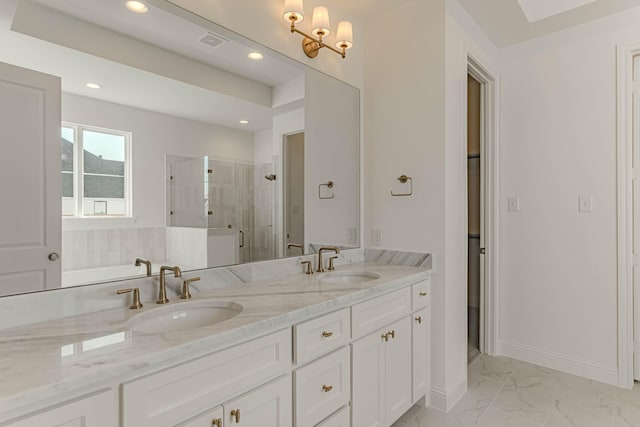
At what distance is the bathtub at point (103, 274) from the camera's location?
122 cm

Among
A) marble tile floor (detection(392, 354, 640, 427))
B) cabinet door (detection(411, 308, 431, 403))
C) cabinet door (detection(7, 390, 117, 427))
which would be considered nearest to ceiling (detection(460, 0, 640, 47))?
cabinet door (detection(411, 308, 431, 403))

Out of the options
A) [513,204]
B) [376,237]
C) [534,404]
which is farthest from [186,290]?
[513,204]

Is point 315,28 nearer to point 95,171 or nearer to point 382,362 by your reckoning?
point 95,171

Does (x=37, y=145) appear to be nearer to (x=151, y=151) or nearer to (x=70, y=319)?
(x=151, y=151)

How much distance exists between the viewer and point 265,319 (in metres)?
1.16

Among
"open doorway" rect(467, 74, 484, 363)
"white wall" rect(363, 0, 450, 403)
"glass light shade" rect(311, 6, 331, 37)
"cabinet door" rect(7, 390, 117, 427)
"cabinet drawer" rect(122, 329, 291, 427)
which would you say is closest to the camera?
"cabinet door" rect(7, 390, 117, 427)

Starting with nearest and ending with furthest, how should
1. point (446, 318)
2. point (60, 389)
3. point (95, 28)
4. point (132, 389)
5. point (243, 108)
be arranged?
point (60, 389) → point (132, 389) → point (95, 28) → point (243, 108) → point (446, 318)

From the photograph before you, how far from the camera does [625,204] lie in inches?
92.3

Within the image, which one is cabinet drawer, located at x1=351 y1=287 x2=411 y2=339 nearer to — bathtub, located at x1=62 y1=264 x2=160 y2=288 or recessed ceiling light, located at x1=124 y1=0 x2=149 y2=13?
bathtub, located at x1=62 y1=264 x2=160 y2=288

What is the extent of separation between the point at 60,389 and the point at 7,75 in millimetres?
964

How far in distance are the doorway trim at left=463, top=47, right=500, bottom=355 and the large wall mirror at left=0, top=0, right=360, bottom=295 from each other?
1.49 metres

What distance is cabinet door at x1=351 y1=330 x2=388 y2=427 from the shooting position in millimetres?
1564

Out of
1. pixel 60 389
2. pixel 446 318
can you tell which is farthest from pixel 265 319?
pixel 446 318

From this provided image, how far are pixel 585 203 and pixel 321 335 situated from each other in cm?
228
